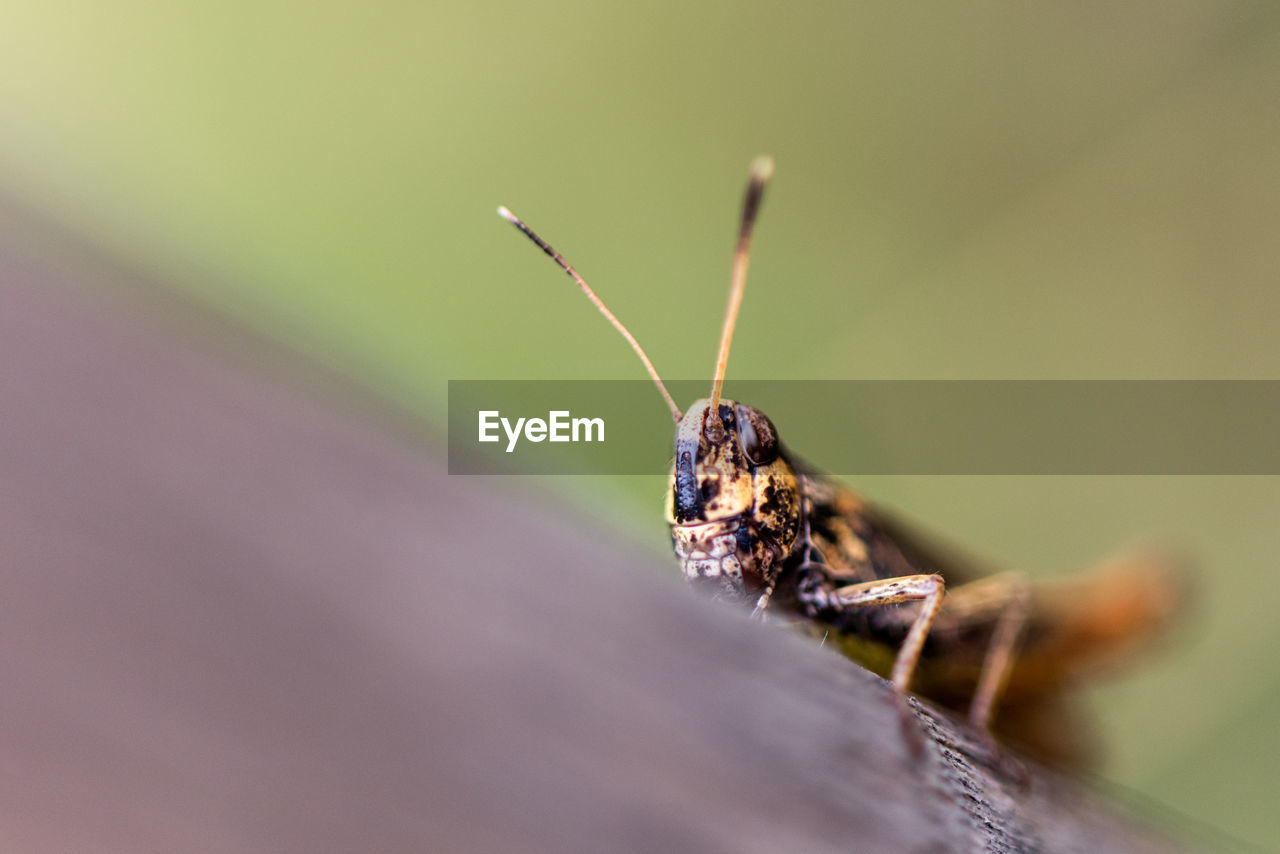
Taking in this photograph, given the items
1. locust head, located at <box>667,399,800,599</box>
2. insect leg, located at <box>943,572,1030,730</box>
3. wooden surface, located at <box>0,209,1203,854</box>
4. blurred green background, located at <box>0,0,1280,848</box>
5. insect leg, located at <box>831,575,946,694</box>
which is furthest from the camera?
blurred green background, located at <box>0,0,1280,848</box>

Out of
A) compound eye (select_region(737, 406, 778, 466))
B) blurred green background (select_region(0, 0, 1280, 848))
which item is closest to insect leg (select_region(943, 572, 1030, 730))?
compound eye (select_region(737, 406, 778, 466))

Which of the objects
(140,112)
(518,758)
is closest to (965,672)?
(518,758)

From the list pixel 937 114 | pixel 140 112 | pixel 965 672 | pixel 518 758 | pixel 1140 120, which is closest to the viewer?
pixel 518 758

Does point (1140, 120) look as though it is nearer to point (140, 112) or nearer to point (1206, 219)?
point (1206, 219)

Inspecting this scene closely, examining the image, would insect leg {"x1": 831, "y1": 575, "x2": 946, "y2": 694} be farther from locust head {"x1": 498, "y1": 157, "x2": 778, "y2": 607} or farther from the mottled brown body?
locust head {"x1": 498, "y1": 157, "x2": 778, "y2": 607}

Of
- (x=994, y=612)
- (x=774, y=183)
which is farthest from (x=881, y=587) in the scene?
(x=774, y=183)

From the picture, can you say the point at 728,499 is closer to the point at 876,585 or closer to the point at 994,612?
the point at 876,585
